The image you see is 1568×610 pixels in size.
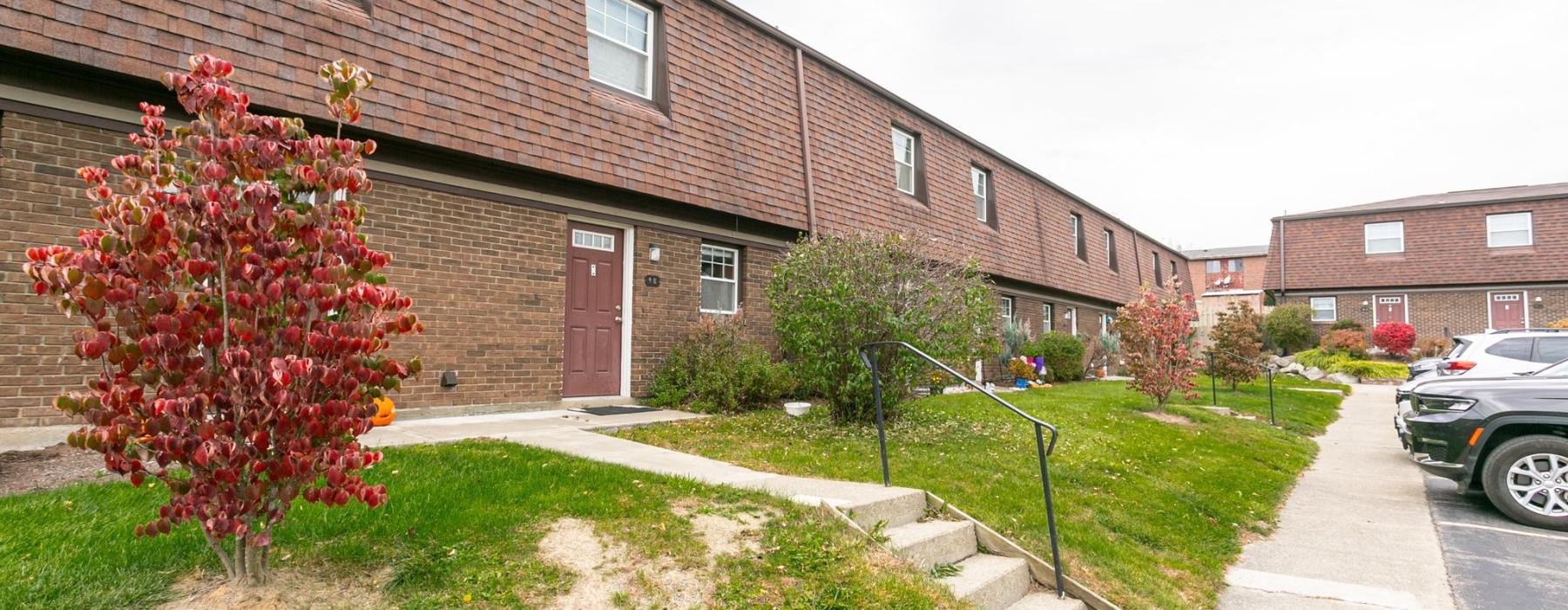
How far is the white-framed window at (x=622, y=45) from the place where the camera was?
9.35 metres

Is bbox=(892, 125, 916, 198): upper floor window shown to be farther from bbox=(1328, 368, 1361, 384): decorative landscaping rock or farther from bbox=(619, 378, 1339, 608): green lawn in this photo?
bbox=(1328, 368, 1361, 384): decorative landscaping rock

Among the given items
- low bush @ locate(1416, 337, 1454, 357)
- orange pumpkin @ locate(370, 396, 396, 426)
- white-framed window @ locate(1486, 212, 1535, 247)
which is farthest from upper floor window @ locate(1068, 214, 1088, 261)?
orange pumpkin @ locate(370, 396, 396, 426)

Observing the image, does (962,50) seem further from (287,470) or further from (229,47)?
(287,470)

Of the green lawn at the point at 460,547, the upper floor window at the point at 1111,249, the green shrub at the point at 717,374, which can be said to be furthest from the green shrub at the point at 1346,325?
the green lawn at the point at 460,547

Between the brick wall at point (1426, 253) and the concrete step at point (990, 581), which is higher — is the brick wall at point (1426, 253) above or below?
above

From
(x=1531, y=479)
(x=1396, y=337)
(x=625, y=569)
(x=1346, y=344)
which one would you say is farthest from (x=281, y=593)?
(x=1396, y=337)

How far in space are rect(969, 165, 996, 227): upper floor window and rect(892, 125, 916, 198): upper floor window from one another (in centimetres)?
260

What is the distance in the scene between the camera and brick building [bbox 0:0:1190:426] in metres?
5.64

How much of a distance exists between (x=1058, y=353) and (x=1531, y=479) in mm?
10838

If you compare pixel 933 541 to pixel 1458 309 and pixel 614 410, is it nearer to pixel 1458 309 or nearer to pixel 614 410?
pixel 614 410

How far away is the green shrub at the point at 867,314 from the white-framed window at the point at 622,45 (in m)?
3.60

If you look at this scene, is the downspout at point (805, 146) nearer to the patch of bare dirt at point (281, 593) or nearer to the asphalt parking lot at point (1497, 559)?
the asphalt parking lot at point (1497, 559)

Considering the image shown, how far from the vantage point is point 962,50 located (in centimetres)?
2014

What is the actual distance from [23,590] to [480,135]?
5801 mm
